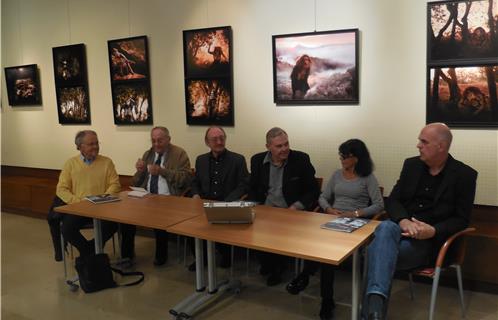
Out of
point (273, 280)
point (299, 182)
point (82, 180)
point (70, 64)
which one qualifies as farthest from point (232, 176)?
point (70, 64)

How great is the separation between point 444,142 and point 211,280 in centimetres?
186

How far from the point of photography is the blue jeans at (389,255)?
2463 millimetres

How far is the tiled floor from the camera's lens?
3.10m

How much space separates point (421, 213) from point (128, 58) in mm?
3843

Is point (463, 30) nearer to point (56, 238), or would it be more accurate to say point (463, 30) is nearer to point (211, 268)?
point (211, 268)

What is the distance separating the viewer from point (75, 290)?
11.8 ft

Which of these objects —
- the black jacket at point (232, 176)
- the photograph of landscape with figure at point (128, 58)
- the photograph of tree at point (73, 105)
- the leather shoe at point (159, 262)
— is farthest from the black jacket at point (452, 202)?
the photograph of tree at point (73, 105)

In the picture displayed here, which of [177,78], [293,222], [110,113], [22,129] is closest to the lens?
[293,222]

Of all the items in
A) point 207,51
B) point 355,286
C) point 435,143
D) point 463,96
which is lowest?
point 355,286

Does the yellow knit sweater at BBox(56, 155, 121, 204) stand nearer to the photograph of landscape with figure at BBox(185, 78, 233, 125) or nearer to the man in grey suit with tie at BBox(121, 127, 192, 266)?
the man in grey suit with tie at BBox(121, 127, 192, 266)

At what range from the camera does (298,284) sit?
334cm

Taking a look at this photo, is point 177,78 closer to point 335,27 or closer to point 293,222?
point 335,27

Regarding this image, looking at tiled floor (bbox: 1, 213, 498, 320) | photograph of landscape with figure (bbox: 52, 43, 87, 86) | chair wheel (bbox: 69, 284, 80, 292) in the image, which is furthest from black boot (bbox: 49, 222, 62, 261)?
photograph of landscape with figure (bbox: 52, 43, 87, 86)

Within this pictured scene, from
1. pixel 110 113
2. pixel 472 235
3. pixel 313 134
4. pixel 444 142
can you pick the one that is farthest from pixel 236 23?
pixel 472 235
